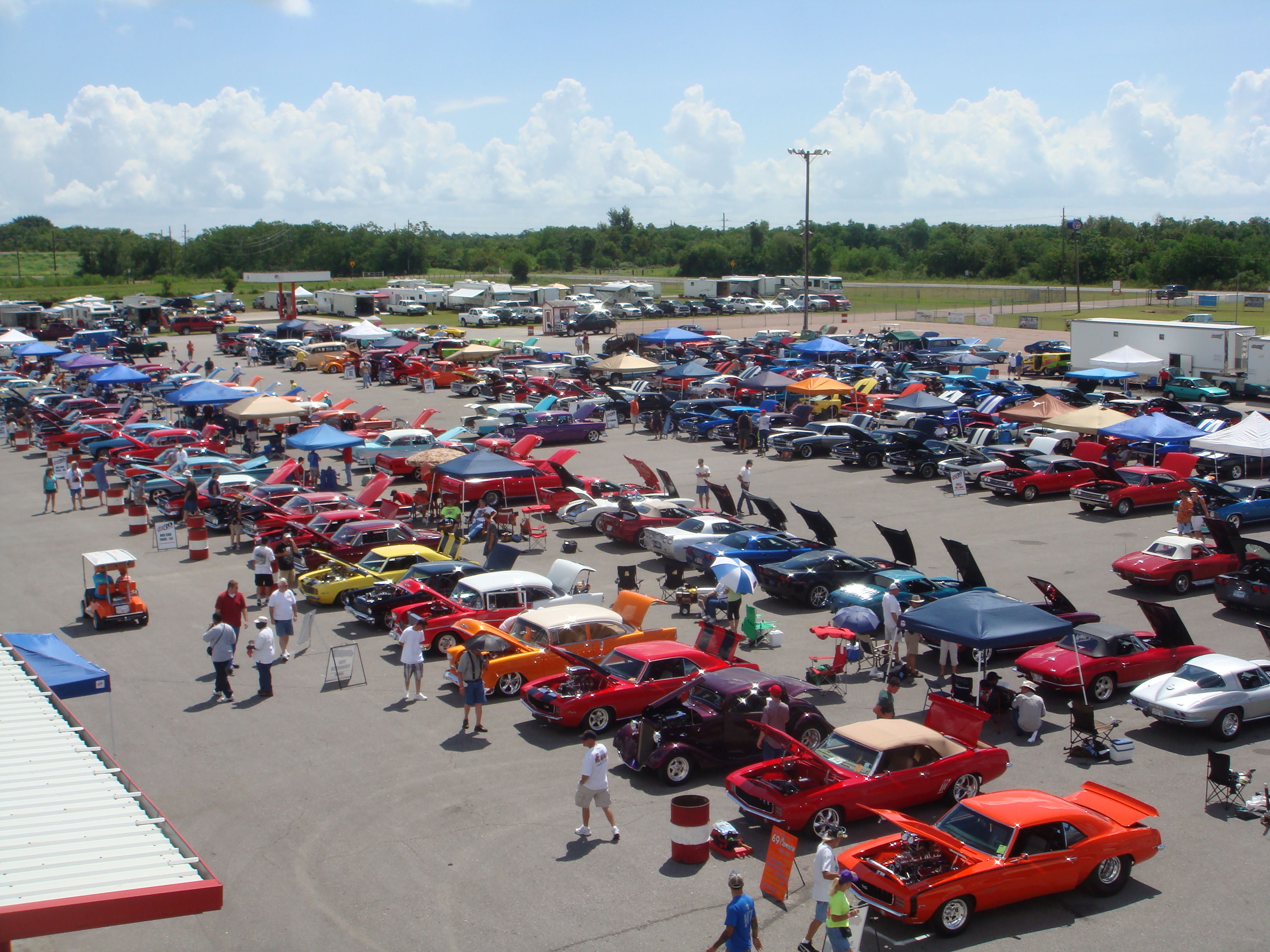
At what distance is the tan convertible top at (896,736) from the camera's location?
38.4ft

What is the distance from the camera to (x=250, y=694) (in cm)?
1568

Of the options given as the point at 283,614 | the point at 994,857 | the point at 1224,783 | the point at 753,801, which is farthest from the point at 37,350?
the point at 1224,783

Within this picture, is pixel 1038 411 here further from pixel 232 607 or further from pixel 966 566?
pixel 232 607

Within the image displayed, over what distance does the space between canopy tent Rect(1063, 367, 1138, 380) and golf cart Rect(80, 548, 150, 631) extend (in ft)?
115

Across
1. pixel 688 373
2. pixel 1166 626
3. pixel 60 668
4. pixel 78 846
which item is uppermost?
pixel 688 373

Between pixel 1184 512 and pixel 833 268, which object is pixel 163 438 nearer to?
pixel 1184 512

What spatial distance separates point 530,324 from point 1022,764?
2854 inches

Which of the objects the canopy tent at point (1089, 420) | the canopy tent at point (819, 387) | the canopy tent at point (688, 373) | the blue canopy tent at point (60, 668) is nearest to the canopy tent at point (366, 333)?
the canopy tent at point (688, 373)

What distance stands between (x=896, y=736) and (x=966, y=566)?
24.5 feet

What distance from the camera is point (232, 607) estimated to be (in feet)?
54.5

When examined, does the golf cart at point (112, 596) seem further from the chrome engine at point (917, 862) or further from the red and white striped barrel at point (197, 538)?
the chrome engine at point (917, 862)

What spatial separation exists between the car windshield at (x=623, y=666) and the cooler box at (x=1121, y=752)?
608 cm

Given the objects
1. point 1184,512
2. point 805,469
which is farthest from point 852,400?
point 1184,512

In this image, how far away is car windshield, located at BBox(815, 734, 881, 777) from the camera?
455 inches
